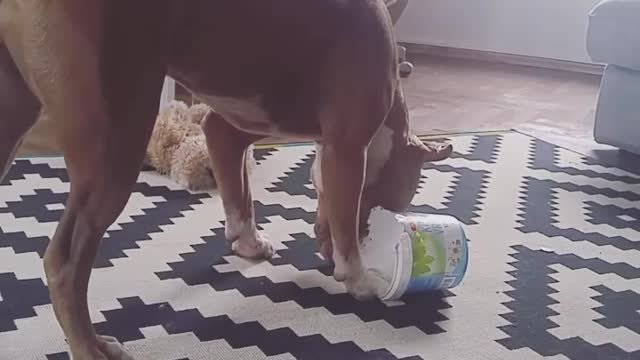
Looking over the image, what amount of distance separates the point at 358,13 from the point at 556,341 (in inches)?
21.9

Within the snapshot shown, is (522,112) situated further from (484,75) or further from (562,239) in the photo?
(562,239)

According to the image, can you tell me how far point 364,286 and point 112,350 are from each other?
439 mm

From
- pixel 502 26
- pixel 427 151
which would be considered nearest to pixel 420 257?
pixel 427 151

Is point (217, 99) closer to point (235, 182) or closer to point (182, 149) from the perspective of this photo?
point (235, 182)

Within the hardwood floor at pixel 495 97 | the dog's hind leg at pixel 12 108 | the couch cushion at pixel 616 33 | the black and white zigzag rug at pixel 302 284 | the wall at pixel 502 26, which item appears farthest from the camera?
the wall at pixel 502 26

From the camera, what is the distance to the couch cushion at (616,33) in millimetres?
2324

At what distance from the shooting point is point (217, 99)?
4.20 feet

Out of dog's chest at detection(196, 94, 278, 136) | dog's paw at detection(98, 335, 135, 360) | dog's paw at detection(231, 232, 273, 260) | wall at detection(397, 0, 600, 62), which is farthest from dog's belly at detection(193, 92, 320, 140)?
wall at detection(397, 0, 600, 62)

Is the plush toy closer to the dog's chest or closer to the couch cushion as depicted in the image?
the dog's chest

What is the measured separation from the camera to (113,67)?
39.7 inches

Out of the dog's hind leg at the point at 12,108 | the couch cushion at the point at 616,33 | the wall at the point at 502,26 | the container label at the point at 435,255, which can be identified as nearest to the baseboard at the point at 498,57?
the wall at the point at 502,26

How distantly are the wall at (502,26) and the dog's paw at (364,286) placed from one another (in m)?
2.79

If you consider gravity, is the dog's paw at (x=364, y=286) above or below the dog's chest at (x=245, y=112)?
below

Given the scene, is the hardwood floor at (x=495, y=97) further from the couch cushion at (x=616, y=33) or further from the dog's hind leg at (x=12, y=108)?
the dog's hind leg at (x=12, y=108)
